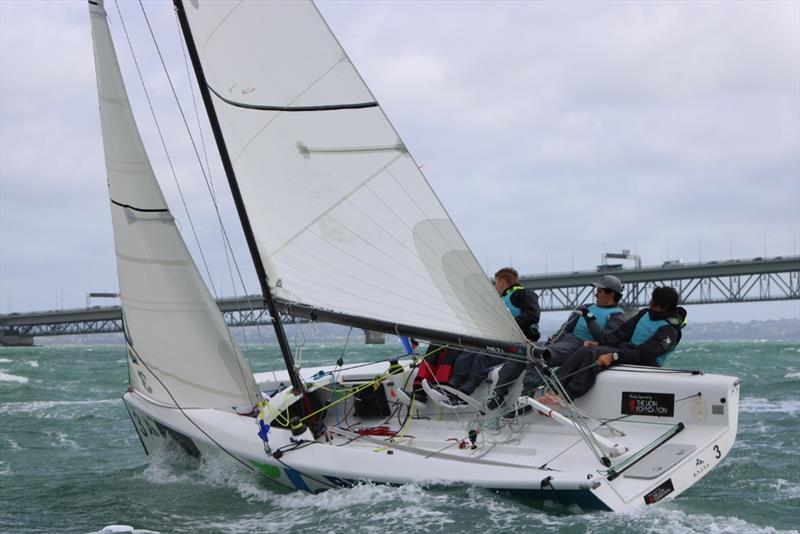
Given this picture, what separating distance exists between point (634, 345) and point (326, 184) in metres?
2.89

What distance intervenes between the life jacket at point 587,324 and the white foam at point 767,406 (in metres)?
6.91

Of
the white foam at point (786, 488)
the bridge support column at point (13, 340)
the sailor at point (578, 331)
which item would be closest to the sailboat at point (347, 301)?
the sailor at point (578, 331)

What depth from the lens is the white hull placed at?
5574 millimetres

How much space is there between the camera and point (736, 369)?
82.3 feet

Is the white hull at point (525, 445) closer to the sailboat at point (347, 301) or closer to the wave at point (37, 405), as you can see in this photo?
the sailboat at point (347, 301)

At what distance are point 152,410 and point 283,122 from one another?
3016 mm

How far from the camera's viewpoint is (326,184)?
6.33 m

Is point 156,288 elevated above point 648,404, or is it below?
above

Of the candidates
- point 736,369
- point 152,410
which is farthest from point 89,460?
point 736,369

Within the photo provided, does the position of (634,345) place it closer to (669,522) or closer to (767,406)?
(669,522)

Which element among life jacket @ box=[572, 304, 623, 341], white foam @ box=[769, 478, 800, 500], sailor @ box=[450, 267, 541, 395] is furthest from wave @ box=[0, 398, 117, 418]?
white foam @ box=[769, 478, 800, 500]

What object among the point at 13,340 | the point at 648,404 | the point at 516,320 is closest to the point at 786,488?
the point at 648,404

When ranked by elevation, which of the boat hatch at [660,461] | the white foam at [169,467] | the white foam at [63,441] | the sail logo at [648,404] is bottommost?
the white foam at [63,441]

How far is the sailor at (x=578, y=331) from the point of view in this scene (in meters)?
7.08
